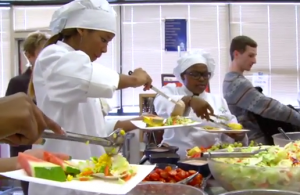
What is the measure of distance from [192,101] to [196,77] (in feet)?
0.92

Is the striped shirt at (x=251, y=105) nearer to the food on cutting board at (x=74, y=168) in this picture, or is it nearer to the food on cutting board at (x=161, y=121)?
the food on cutting board at (x=161, y=121)

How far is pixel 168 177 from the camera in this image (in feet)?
3.55

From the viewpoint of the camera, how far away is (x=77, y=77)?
1.27m

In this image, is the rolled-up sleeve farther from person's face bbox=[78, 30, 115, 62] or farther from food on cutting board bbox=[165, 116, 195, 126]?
food on cutting board bbox=[165, 116, 195, 126]

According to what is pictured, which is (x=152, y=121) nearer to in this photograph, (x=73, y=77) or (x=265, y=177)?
(x=73, y=77)

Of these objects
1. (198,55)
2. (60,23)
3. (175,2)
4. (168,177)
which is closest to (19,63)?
(175,2)

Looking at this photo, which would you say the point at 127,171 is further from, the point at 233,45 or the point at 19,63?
the point at 19,63

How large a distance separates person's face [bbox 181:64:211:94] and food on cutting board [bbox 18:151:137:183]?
144 centimetres

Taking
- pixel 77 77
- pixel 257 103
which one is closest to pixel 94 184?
pixel 77 77

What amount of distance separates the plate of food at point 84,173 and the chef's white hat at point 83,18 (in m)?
0.73

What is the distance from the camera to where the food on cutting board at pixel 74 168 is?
0.83m

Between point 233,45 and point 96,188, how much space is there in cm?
215

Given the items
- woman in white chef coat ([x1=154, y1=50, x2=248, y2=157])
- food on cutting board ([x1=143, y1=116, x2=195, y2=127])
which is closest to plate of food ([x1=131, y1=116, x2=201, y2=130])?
food on cutting board ([x1=143, y1=116, x2=195, y2=127])

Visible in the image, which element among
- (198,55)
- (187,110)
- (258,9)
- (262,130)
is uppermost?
(258,9)
